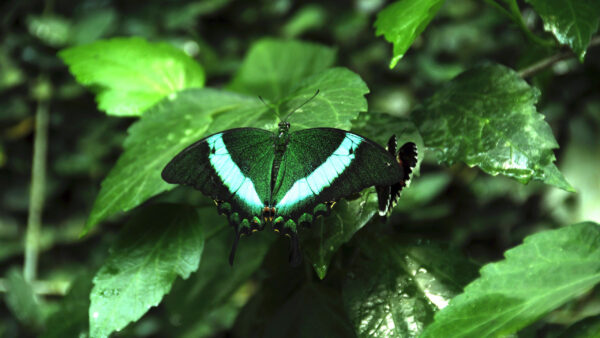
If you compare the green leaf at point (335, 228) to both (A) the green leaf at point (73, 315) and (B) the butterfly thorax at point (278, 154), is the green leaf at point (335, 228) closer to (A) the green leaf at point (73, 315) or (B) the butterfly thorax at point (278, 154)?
(B) the butterfly thorax at point (278, 154)

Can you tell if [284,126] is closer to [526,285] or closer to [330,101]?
[330,101]

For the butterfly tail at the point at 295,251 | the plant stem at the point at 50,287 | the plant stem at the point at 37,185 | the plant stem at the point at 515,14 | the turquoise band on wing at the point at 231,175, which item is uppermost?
the plant stem at the point at 37,185

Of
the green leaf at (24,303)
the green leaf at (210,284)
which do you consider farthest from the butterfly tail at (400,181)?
the green leaf at (24,303)

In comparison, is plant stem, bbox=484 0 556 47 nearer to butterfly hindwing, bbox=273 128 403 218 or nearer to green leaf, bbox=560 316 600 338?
butterfly hindwing, bbox=273 128 403 218

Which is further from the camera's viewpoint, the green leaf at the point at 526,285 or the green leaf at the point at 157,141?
the green leaf at the point at 157,141

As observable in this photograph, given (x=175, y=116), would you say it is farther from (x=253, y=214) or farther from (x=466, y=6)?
(x=466, y=6)

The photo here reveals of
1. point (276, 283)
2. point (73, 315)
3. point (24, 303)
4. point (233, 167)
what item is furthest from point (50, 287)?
point (233, 167)

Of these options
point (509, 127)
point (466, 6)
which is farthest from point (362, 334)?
point (466, 6)
